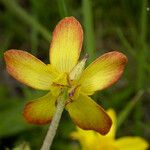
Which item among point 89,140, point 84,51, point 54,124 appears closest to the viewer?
point 54,124

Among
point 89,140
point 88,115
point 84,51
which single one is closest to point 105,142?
point 89,140

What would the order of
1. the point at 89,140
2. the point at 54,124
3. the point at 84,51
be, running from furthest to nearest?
the point at 84,51, the point at 89,140, the point at 54,124

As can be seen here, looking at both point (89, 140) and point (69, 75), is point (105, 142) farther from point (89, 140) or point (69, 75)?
point (69, 75)

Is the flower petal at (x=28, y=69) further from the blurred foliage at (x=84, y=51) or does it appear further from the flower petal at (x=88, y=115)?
the blurred foliage at (x=84, y=51)

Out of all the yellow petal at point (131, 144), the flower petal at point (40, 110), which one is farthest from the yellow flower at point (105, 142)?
the flower petal at point (40, 110)

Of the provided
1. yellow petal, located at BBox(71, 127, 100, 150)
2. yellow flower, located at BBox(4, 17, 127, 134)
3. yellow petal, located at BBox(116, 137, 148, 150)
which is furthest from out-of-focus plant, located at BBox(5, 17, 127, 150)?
yellow petal, located at BBox(116, 137, 148, 150)

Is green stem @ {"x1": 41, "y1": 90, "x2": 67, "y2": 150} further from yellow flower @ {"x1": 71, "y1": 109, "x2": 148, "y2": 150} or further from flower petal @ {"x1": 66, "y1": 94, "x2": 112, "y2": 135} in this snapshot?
yellow flower @ {"x1": 71, "y1": 109, "x2": 148, "y2": 150}
